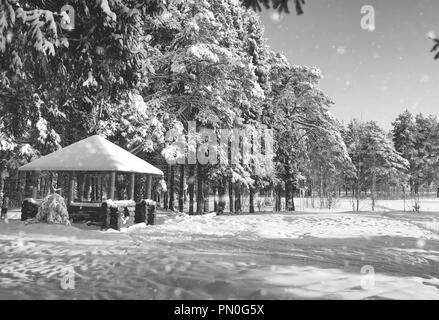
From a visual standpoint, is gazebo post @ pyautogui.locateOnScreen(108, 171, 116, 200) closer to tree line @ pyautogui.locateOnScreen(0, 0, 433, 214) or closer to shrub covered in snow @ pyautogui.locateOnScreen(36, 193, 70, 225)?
shrub covered in snow @ pyautogui.locateOnScreen(36, 193, 70, 225)

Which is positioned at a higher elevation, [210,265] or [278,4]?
[278,4]

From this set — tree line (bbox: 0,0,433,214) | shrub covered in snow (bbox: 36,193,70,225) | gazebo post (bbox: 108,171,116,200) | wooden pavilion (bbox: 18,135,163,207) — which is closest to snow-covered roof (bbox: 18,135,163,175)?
wooden pavilion (bbox: 18,135,163,207)

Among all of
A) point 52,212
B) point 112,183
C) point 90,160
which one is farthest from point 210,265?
point 90,160

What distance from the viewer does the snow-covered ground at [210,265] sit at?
219 inches

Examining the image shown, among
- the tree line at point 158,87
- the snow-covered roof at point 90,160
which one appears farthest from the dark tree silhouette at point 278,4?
the snow-covered roof at point 90,160

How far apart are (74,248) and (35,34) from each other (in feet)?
15.9

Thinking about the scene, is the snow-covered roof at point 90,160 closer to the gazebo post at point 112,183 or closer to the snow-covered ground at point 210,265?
the gazebo post at point 112,183

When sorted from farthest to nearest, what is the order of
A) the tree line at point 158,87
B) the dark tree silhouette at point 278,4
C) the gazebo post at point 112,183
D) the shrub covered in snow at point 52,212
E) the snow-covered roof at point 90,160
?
1. the gazebo post at point 112,183
2. the snow-covered roof at point 90,160
3. the shrub covered in snow at point 52,212
4. the tree line at point 158,87
5. the dark tree silhouette at point 278,4

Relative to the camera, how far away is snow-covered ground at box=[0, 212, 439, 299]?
18.2 ft

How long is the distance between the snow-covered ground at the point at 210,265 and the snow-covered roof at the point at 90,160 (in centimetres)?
234

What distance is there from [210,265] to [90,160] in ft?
26.7

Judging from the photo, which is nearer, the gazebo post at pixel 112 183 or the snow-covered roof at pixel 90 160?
the snow-covered roof at pixel 90 160

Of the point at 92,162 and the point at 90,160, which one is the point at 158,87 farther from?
the point at 92,162

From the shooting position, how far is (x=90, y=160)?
1376cm
